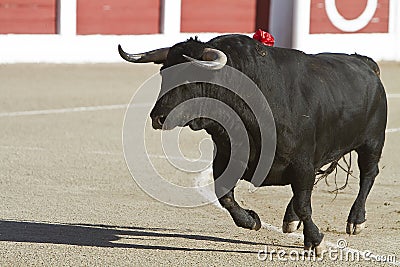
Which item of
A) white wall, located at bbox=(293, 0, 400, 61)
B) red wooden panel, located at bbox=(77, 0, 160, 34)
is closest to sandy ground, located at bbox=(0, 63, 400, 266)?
red wooden panel, located at bbox=(77, 0, 160, 34)

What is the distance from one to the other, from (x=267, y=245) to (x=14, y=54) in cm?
826

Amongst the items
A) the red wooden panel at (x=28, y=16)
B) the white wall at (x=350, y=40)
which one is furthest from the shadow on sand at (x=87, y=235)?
the white wall at (x=350, y=40)

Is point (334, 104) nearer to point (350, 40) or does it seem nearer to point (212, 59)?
point (212, 59)

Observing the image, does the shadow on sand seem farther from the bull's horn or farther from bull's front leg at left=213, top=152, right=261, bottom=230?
the bull's horn

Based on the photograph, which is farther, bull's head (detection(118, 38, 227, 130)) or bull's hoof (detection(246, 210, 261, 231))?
bull's hoof (detection(246, 210, 261, 231))

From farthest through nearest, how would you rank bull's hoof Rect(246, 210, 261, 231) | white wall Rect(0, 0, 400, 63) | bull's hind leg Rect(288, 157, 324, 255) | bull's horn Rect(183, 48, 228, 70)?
1. white wall Rect(0, 0, 400, 63)
2. bull's hoof Rect(246, 210, 261, 231)
3. bull's hind leg Rect(288, 157, 324, 255)
4. bull's horn Rect(183, 48, 228, 70)

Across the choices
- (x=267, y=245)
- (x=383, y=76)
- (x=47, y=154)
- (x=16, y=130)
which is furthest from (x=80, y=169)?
(x=383, y=76)

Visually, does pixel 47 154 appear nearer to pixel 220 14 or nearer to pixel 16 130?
pixel 16 130

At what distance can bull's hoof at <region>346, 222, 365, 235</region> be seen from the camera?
5691 millimetres

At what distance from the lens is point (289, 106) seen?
5.08 metres

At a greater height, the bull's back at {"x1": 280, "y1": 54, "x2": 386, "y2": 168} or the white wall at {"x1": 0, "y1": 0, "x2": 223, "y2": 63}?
the bull's back at {"x1": 280, "y1": 54, "x2": 386, "y2": 168}

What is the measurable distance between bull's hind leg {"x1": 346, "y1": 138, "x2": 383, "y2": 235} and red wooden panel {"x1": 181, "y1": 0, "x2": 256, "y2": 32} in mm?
8568

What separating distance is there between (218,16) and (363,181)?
8.93 meters

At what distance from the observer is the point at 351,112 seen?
5488 mm
